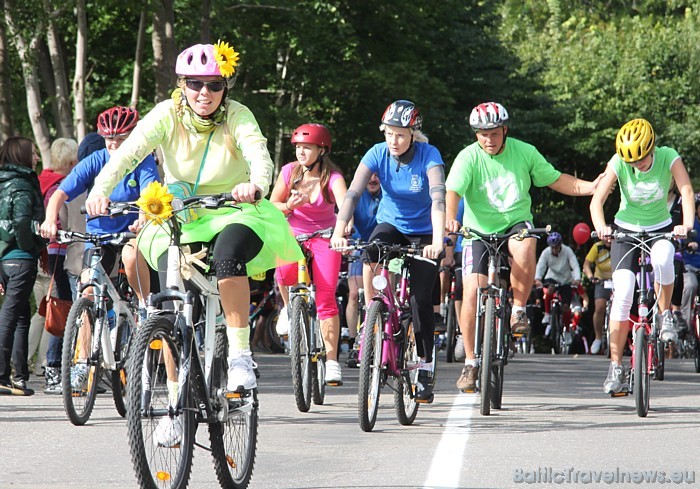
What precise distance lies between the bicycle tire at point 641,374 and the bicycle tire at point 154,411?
475 centimetres

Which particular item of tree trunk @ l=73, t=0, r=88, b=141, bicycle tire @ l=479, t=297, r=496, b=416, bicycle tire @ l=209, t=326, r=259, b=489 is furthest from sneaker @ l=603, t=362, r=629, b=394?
tree trunk @ l=73, t=0, r=88, b=141

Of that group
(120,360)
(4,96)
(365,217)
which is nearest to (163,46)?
(4,96)

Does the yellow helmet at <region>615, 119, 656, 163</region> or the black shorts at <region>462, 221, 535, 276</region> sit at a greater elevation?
the yellow helmet at <region>615, 119, 656, 163</region>

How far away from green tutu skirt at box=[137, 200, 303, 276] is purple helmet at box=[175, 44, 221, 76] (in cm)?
67

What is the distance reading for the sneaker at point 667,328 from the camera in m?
10.5

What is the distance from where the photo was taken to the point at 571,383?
43.9 ft

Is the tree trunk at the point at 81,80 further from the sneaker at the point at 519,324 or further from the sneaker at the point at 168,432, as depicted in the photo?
the sneaker at the point at 168,432

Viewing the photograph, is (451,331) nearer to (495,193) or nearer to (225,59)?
(495,193)

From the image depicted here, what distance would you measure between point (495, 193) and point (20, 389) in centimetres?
400

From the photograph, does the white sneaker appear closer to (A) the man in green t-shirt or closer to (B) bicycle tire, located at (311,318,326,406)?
(B) bicycle tire, located at (311,318,326,406)

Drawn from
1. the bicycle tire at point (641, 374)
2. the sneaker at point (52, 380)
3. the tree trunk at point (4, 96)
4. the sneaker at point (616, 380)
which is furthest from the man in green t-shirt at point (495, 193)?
the tree trunk at point (4, 96)

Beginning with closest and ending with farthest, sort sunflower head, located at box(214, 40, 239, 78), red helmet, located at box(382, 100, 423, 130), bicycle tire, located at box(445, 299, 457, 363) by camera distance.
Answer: sunflower head, located at box(214, 40, 239, 78)
red helmet, located at box(382, 100, 423, 130)
bicycle tire, located at box(445, 299, 457, 363)

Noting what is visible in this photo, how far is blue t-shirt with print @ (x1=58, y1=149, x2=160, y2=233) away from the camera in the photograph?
957 cm

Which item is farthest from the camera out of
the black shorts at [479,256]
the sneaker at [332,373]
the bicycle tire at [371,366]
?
the sneaker at [332,373]
